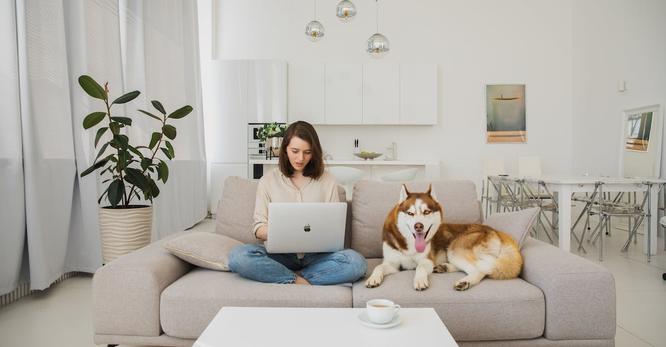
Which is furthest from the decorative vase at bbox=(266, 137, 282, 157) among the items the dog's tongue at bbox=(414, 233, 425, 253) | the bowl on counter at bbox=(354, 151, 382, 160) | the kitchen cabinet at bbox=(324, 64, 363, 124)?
the dog's tongue at bbox=(414, 233, 425, 253)

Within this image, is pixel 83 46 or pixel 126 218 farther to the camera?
pixel 83 46

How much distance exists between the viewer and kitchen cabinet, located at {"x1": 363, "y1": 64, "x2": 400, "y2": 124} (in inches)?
250

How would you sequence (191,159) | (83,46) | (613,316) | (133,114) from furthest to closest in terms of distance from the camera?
(191,159)
(133,114)
(83,46)
(613,316)

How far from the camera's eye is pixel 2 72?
2.58 metres

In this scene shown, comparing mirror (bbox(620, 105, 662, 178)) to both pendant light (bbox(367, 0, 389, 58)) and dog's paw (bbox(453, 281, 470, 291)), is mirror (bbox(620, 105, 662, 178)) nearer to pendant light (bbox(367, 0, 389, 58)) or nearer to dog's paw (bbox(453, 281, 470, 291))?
pendant light (bbox(367, 0, 389, 58))

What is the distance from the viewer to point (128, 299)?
1793 mm

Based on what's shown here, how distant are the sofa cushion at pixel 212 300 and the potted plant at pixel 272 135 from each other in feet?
13.2

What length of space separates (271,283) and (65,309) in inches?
61.4

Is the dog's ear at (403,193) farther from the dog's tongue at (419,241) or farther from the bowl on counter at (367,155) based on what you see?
the bowl on counter at (367,155)

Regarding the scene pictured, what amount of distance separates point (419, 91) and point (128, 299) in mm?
5294

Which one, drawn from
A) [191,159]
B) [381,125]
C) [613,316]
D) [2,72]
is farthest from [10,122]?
[381,125]

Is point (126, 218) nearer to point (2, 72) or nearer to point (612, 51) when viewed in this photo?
point (2, 72)

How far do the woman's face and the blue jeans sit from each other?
0.48 meters

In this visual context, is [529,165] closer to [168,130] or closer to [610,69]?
[610,69]
